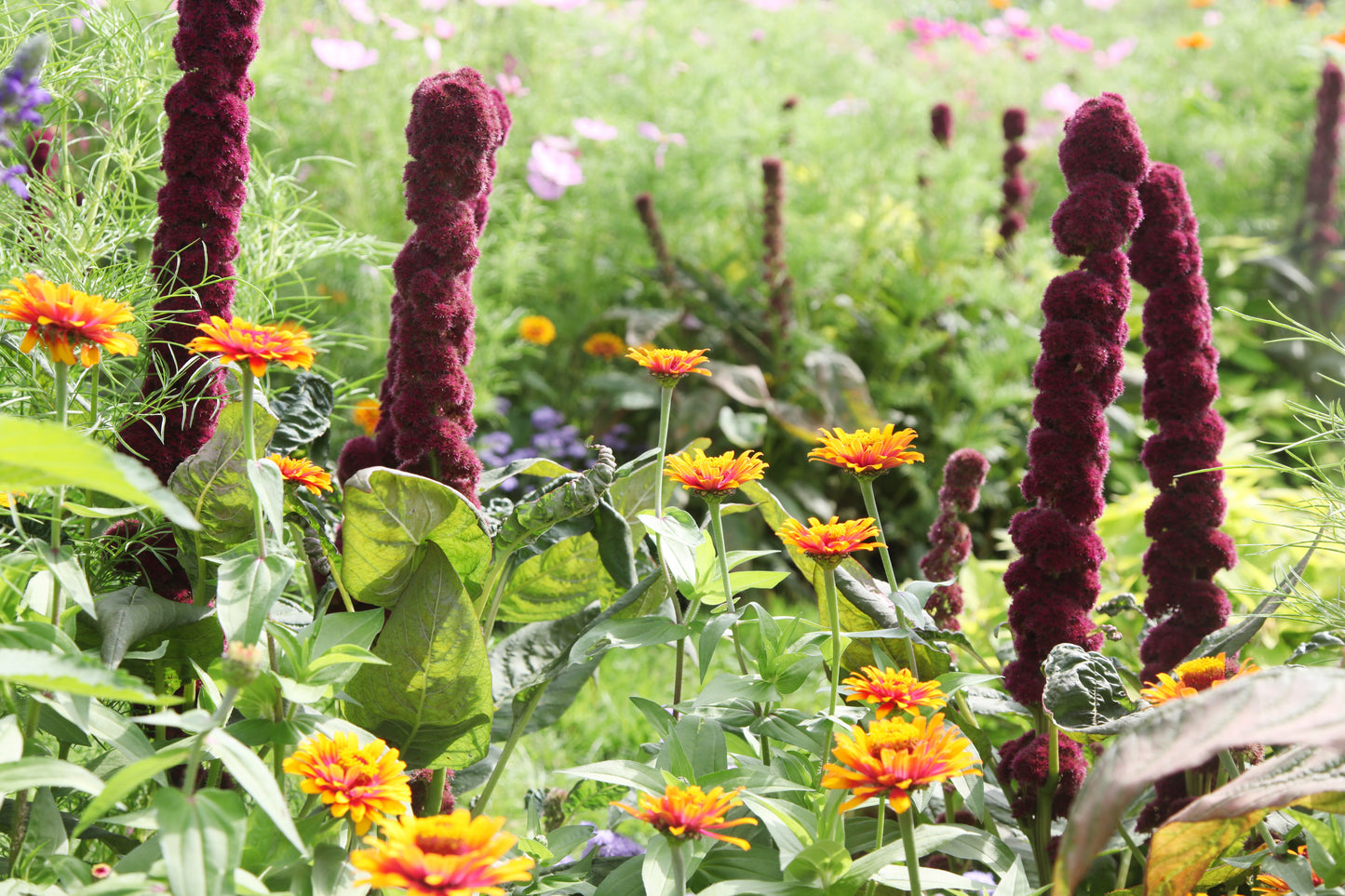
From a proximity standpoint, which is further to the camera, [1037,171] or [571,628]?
[1037,171]

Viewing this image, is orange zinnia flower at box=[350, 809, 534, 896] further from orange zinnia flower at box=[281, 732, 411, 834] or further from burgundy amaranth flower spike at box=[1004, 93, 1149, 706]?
burgundy amaranth flower spike at box=[1004, 93, 1149, 706]

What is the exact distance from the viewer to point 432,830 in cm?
75

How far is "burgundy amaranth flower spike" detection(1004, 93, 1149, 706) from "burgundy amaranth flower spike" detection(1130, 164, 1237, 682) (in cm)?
11

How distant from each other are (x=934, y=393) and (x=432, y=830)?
10.3 feet

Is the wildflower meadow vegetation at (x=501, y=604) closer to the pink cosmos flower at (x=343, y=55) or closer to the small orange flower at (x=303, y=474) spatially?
the small orange flower at (x=303, y=474)

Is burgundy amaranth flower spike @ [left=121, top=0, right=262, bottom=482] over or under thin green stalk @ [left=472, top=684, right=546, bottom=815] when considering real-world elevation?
over

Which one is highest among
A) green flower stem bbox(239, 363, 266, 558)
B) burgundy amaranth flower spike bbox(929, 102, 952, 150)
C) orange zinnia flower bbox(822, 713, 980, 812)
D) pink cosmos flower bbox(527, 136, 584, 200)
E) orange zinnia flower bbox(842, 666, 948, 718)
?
burgundy amaranth flower spike bbox(929, 102, 952, 150)

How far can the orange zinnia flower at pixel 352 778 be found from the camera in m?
0.83

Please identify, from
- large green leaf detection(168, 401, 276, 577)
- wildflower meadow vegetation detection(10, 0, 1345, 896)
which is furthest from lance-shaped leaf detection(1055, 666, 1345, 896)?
large green leaf detection(168, 401, 276, 577)

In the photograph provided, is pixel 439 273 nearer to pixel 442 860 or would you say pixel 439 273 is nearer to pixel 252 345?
pixel 252 345

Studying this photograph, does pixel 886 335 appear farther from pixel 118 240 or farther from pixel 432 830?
Answer: pixel 432 830

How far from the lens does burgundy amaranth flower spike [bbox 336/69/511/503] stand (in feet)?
3.97

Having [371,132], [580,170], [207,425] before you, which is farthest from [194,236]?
[580,170]

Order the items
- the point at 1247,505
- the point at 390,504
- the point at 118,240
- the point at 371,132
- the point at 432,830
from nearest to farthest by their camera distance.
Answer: the point at 432,830, the point at 390,504, the point at 118,240, the point at 1247,505, the point at 371,132
